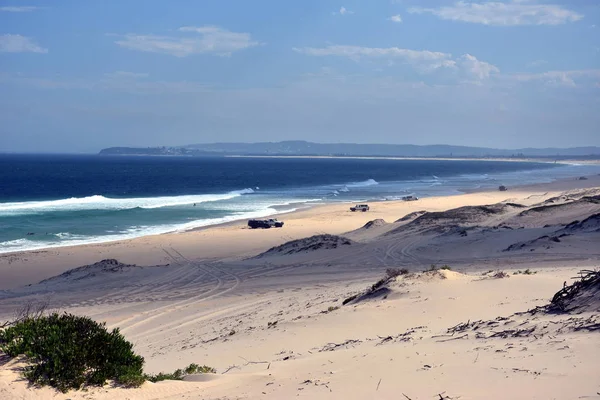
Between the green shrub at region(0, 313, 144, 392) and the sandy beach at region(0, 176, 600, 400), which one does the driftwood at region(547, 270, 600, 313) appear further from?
the green shrub at region(0, 313, 144, 392)

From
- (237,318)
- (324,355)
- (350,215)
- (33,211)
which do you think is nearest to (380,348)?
(324,355)

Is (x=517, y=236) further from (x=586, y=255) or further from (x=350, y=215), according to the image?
(x=350, y=215)

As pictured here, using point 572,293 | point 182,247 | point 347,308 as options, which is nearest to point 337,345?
→ point 347,308

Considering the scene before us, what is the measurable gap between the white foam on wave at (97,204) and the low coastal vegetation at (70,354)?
4521cm

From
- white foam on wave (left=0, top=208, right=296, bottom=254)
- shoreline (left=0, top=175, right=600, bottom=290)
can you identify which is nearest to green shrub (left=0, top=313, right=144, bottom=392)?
shoreline (left=0, top=175, right=600, bottom=290)

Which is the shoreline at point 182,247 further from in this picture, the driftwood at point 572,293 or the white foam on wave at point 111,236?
the driftwood at point 572,293

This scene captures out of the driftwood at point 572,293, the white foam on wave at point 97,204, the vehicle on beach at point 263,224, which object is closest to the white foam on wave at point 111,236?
the vehicle on beach at point 263,224

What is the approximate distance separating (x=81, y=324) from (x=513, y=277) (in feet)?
34.6

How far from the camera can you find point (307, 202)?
60812 millimetres

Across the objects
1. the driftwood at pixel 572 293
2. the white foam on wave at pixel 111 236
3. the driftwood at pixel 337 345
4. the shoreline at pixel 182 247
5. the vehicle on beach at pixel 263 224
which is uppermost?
the driftwood at pixel 572 293

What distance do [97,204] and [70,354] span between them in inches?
2086

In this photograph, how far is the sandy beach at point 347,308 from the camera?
22.6ft

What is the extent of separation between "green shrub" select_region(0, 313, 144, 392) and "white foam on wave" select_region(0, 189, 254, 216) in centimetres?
4520

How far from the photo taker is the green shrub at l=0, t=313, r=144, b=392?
686 cm
